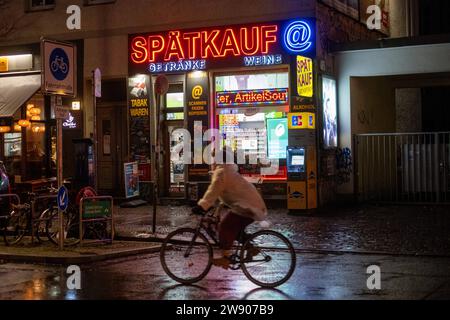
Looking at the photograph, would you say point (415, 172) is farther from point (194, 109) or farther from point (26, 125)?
point (26, 125)

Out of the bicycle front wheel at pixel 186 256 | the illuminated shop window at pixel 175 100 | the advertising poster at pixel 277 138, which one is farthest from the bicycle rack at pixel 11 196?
the advertising poster at pixel 277 138

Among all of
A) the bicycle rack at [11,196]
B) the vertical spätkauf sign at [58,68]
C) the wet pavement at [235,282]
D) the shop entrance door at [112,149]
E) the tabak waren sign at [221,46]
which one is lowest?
the wet pavement at [235,282]

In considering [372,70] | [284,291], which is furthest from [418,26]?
[284,291]

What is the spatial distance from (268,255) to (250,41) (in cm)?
961

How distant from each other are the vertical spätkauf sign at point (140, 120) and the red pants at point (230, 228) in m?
10.3

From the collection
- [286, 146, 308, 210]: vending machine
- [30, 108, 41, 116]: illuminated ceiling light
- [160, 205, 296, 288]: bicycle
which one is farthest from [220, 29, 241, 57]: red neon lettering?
[160, 205, 296, 288]: bicycle

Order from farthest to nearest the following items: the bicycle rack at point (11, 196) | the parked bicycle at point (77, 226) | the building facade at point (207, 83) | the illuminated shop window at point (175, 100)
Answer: the illuminated shop window at point (175, 100), the building facade at point (207, 83), the bicycle rack at point (11, 196), the parked bicycle at point (77, 226)

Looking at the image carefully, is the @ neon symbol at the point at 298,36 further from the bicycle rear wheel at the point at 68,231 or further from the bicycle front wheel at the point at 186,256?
the bicycle front wheel at the point at 186,256

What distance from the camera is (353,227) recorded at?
45.6ft

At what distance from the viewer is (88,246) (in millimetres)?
11836

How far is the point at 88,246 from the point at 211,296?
Answer: 4510mm

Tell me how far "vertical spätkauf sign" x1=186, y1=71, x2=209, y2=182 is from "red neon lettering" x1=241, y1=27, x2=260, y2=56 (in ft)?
4.38

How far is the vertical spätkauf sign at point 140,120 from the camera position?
736 inches

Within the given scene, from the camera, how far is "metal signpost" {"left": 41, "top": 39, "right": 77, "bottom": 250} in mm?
11055
